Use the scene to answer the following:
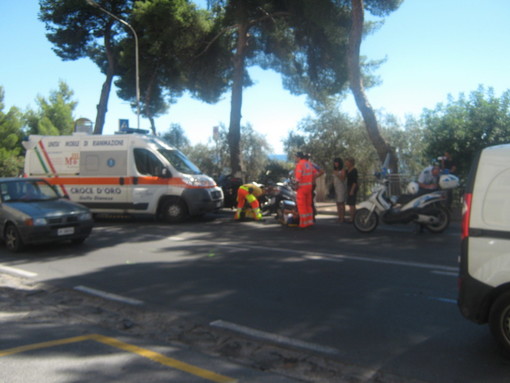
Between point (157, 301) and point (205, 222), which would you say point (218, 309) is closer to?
point (157, 301)

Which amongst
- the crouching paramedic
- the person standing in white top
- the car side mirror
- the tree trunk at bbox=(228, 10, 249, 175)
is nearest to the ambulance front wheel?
the car side mirror

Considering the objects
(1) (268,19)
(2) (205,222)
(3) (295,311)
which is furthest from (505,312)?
(1) (268,19)

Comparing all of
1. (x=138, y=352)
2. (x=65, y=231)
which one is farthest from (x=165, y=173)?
(x=138, y=352)

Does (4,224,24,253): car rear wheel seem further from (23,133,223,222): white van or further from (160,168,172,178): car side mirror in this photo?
(160,168,172,178): car side mirror

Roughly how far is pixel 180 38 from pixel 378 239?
14811 mm

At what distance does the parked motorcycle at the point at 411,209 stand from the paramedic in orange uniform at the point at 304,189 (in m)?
1.29

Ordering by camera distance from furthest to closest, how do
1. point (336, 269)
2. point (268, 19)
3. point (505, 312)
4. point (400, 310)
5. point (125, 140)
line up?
point (268, 19) → point (125, 140) → point (336, 269) → point (400, 310) → point (505, 312)

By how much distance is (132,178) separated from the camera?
1405 cm

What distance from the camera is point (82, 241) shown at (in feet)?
34.8

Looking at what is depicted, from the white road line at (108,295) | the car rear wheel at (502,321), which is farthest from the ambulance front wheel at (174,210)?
the car rear wheel at (502,321)

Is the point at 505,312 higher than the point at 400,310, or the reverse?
the point at 505,312

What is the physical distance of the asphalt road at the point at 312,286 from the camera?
4.35m

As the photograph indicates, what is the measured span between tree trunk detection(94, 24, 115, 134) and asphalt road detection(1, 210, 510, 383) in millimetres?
17461

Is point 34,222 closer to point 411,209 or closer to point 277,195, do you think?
point 277,195
